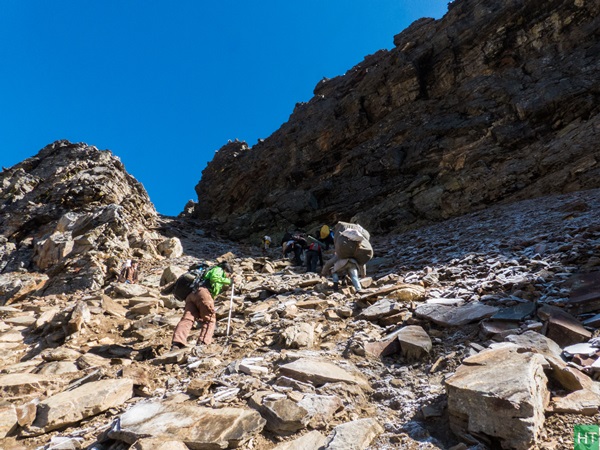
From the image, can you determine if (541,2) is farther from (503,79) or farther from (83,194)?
(83,194)

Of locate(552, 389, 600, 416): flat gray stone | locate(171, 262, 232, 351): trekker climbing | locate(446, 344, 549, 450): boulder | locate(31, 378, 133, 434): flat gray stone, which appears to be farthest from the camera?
locate(171, 262, 232, 351): trekker climbing

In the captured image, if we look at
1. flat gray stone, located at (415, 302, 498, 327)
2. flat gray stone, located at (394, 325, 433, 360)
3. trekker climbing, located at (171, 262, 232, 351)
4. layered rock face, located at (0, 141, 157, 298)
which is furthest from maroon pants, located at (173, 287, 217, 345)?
layered rock face, located at (0, 141, 157, 298)

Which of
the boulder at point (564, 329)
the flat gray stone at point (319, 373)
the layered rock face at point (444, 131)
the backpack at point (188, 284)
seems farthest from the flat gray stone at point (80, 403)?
the layered rock face at point (444, 131)

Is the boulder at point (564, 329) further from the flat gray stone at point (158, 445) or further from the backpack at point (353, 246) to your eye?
the backpack at point (353, 246)

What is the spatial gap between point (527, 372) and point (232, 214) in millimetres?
38583

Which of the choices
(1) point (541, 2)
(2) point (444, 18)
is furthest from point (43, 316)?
(2) point (444, 18)

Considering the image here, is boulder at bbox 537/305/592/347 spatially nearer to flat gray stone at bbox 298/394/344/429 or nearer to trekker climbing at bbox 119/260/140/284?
flat gray stone at bbox 298/394/344/429

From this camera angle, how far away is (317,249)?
14.7m

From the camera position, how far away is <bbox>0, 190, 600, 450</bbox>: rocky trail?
11.1ft

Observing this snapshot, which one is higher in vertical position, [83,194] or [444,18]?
[444,18]

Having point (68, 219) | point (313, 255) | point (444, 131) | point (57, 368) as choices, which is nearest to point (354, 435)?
point (57, 368)

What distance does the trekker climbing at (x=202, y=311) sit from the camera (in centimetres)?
705

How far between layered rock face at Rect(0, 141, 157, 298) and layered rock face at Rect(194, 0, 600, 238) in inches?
454

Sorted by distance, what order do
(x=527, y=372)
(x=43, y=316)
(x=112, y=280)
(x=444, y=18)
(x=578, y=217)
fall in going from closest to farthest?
(x=527, y=372)
(x=43, y=316)
(x=578, y=217)
(x=112, y=280)
(x=444, y=18)
